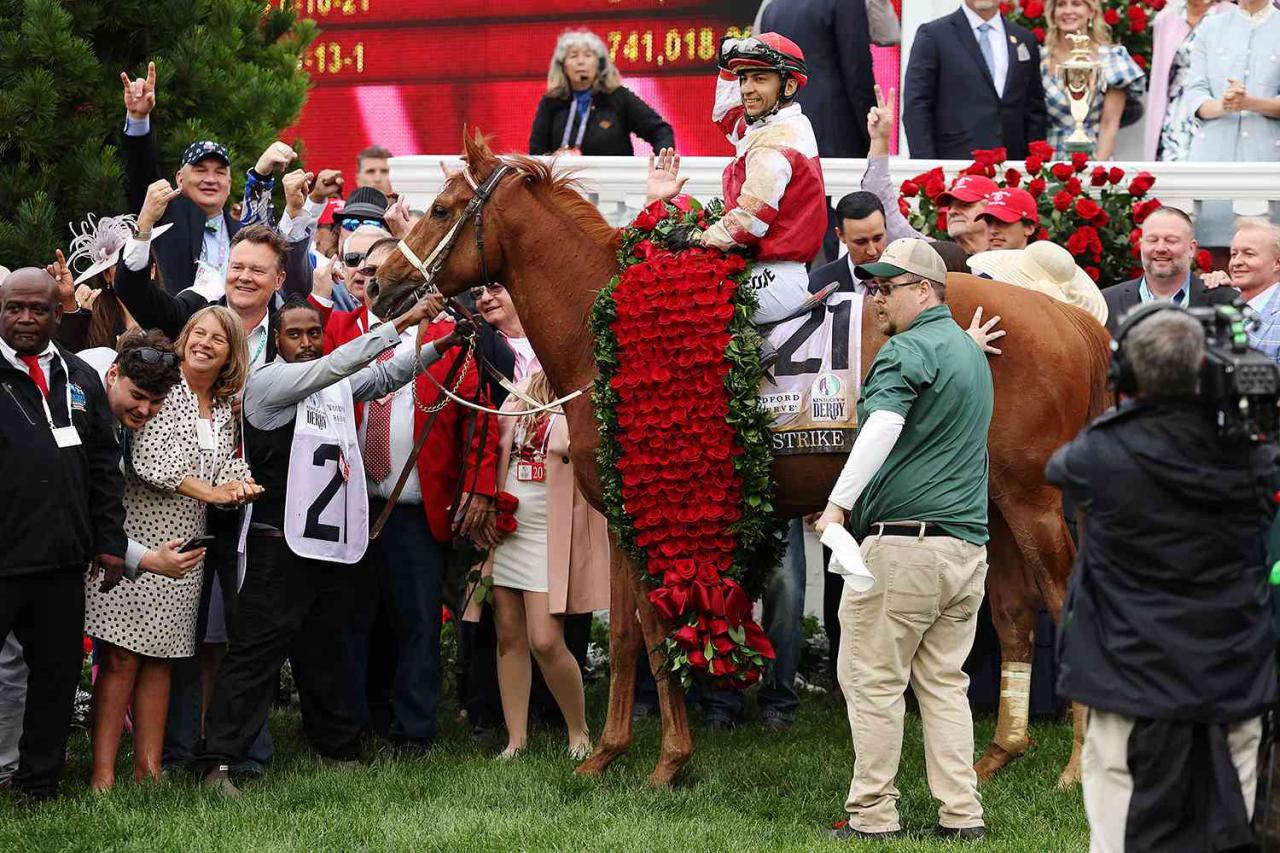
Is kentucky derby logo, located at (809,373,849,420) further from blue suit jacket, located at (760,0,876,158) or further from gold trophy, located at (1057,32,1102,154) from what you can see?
gold trophy, located at (1057,32,1102,154)

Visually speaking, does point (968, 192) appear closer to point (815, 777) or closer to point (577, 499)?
point (577, 499)

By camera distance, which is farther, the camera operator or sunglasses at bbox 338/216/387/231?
sunglasses at bbox 338/216/387/231

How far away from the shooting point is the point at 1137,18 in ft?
39.5

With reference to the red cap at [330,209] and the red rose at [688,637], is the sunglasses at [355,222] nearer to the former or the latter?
the red cap at [330,209]

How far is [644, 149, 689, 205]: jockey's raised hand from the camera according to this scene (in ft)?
25.6

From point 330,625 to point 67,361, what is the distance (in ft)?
5.10

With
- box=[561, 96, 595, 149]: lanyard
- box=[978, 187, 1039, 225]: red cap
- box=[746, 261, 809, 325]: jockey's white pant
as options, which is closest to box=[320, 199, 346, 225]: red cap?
box=[561, 96, 595, 149]: lanyard

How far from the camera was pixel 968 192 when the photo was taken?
8.54 m

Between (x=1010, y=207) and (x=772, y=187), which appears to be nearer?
(x=772, y=187)

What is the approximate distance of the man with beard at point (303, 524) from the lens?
698 centimetres

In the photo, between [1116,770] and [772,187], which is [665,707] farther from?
[1116,770]

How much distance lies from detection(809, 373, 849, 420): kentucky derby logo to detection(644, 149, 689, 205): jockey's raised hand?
1.33 metres

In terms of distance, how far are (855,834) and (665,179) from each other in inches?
125

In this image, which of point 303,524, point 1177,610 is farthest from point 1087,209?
point 1177,610
